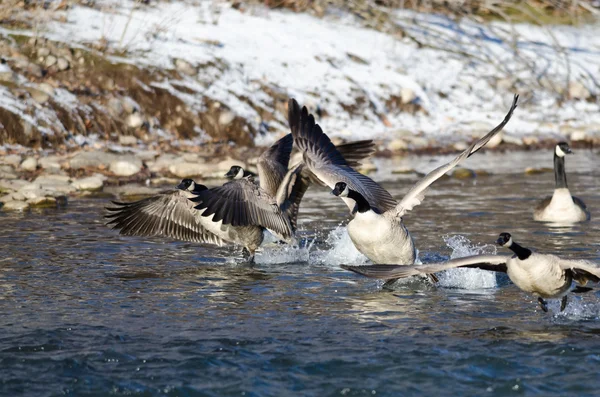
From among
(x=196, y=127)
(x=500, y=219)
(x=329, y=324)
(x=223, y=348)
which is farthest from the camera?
(x=196, y=127)

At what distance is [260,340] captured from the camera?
23.3ft

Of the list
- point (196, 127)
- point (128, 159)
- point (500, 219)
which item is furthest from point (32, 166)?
point (500, 219)

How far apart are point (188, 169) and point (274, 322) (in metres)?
9.45

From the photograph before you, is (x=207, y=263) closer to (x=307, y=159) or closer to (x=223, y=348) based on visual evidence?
(x=307, y=159)

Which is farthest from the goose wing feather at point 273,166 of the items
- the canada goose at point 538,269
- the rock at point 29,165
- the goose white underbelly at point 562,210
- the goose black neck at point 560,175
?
the rock at point 29,165

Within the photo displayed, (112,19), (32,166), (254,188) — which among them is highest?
(112,19)

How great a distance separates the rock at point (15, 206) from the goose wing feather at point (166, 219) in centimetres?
332

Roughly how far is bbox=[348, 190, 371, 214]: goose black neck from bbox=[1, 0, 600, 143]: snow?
10818 millimetres

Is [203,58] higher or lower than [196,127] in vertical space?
higher

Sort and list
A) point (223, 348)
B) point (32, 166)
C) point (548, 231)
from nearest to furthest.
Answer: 1. point (223, 348)
2. point (548, 231)
3. point (32, 166)

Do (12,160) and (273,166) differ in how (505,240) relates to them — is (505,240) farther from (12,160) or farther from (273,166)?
(12,160)

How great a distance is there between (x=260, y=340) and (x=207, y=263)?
3.57 metres

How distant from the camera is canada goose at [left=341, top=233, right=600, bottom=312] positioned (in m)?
7.45

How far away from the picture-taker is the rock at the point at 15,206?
13.7 metres
